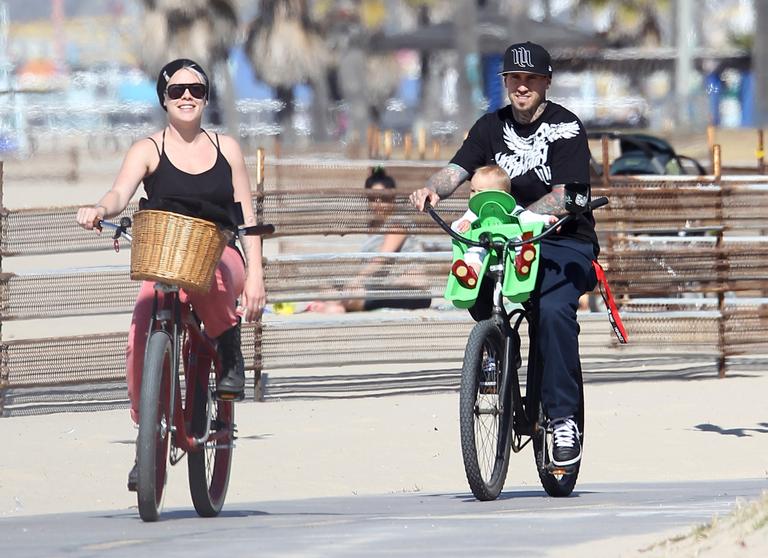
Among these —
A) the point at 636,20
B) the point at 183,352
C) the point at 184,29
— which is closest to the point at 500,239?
the point at 183,352

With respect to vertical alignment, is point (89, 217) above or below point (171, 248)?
above

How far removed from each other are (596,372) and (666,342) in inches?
20.5

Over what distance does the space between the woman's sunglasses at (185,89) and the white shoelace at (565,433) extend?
75.4 inches

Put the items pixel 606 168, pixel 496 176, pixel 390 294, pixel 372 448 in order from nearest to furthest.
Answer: pixel 496 176 → pixel 372 448 → pixel 390 294 → pixel 606 168

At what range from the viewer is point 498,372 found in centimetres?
711

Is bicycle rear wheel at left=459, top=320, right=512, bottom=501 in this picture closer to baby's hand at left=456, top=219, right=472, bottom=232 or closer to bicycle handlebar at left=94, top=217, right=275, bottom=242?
baby's hand at left=456, top=219, right=472, bottom=232

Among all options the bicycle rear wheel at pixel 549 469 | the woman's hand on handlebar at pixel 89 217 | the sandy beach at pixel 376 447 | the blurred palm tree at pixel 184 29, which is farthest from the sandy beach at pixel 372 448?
the blurred palm tree at pixel 184 29

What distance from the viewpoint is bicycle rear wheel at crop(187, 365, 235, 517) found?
6.80 m

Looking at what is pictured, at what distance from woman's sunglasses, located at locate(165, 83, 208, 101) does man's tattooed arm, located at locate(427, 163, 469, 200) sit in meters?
1.01

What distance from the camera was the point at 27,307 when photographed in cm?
1095

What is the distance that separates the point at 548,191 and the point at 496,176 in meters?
0.24

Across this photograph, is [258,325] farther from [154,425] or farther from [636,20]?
[636,20]

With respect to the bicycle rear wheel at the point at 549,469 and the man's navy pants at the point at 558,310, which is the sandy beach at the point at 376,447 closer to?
the bicycle rear wheel at the point at 549,469

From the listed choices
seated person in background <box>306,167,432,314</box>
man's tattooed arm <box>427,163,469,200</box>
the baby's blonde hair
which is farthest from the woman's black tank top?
seated person in background <box>306,167,432,314</box>
